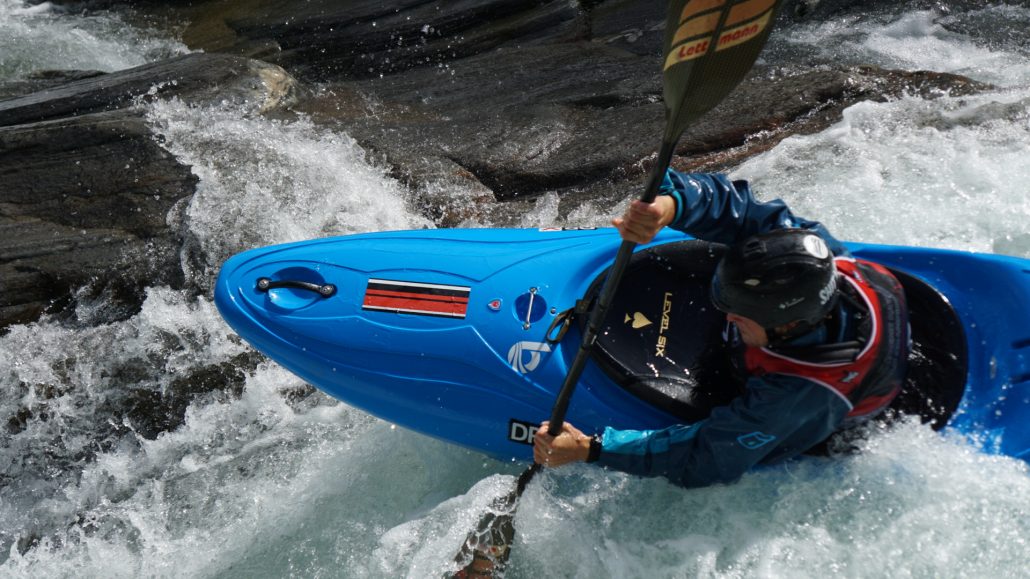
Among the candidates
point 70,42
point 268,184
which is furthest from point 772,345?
point 70,42

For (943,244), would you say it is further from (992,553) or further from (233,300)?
(233,300)

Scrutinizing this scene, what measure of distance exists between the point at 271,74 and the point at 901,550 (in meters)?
4.82

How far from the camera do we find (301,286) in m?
3.27

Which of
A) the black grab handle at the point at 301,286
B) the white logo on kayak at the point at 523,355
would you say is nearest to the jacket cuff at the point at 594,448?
the white logo on kayak at the point at 523,355

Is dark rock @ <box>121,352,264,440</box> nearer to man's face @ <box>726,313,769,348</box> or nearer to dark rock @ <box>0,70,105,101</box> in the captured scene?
man's face @ <box>726,313,769,348</box>

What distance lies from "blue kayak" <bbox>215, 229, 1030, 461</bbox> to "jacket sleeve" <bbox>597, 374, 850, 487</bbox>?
248 millimetres

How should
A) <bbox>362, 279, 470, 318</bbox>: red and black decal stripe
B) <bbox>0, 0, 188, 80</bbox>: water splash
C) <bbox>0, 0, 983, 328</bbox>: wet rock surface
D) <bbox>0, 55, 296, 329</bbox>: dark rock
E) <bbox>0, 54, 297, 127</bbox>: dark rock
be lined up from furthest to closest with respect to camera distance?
<bbox>0, 0, 188, 80</bbox>: water splash < <bbox>0, 54, 297, 127</bbox>: dark rock < <bbox>0, 0, 983, 328</bbox>: wet rock surface < <bbox>0, 55, 296, 329</bbox>: dark rock < <bbox>362, 279, 470, 318</bbox>: red and black decal stripe

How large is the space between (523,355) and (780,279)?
111cm

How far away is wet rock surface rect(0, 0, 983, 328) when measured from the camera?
446cm

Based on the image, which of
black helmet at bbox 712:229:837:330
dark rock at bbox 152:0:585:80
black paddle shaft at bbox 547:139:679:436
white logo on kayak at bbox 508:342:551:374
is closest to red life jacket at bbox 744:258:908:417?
black helmet at bbox 712:229:837:330

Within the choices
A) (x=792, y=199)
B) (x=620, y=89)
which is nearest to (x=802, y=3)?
(x=620, y=89)

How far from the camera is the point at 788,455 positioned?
8.02 ft

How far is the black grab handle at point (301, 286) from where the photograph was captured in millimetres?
3225

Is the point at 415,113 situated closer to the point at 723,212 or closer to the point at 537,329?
the point at 537,329
